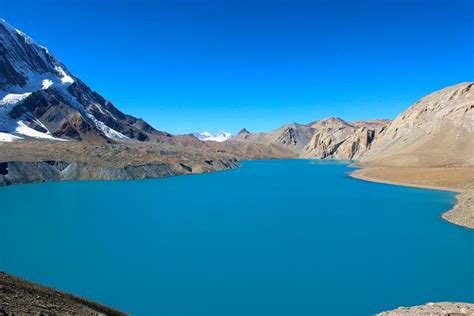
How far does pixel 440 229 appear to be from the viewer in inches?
1640

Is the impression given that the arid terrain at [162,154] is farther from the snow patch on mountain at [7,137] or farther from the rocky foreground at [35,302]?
the rocky foreground at [35,302]

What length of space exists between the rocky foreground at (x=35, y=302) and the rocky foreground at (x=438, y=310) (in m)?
12.9

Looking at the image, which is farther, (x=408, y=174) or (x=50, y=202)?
(x=408, y=174)

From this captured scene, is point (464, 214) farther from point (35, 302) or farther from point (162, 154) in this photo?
point (162, 154)

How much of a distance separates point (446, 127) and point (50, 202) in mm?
108114

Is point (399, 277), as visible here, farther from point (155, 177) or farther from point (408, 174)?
point (155, 177)

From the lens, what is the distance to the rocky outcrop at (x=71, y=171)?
88250 millimetres

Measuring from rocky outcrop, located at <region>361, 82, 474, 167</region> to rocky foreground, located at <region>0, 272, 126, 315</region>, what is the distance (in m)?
102

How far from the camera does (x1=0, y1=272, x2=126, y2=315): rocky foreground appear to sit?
13.8 m

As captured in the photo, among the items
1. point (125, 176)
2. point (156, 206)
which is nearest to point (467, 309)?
point (156, 206)

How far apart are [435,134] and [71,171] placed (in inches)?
3992

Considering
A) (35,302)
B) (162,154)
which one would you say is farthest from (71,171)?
(35,302)

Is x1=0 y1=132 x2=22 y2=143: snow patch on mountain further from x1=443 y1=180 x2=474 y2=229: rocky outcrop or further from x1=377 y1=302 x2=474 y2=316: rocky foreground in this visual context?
x1=377 y1=302 x2=474 y2=316: rocky foreground

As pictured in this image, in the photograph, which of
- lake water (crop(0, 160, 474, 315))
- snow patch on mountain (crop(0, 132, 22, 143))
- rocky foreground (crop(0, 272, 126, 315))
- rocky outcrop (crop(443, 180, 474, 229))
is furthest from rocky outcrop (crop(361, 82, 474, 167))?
snow patch on mountain (crop(0, 132, 22, 143))
